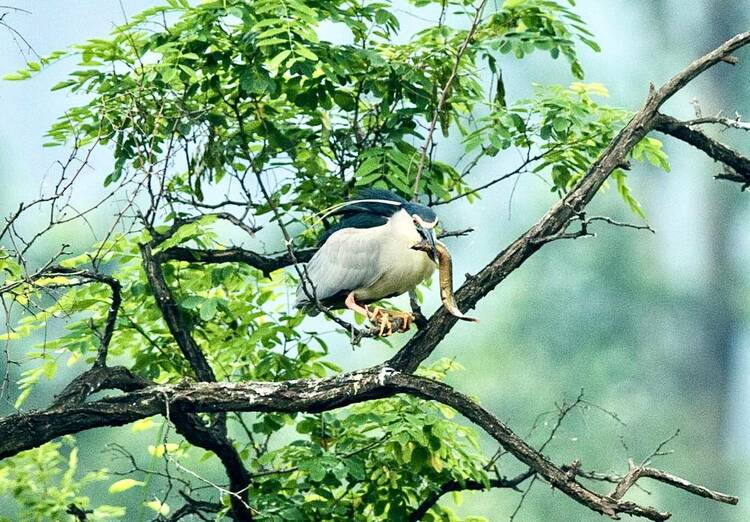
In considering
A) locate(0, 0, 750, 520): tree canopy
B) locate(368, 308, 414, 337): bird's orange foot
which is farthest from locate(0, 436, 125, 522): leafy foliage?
locate(368, 308, 414, 337): bird's orange foot

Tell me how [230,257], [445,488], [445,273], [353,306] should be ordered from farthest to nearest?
1. [230,257]
2. [445,488]
3. [353,306]
4. [445,273]

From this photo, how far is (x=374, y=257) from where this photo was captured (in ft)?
10.0

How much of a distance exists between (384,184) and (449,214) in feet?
21.7

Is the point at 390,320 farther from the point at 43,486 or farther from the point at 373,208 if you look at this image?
the point at 43,486

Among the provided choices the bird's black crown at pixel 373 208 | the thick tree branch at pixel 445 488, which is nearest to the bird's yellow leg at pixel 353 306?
the bird's black crown at pixel 373 208

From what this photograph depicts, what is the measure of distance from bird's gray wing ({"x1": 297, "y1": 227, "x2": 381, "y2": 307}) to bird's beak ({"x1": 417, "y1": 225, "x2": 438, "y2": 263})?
0.69 ft

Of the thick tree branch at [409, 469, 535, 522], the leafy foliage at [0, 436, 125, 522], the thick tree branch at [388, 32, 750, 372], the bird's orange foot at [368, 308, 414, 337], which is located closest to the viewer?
the thick tree branch at [388, 32, 750, 372]

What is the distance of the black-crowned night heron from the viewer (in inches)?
118

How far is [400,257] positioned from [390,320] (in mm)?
174

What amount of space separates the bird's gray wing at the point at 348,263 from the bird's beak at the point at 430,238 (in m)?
0.21

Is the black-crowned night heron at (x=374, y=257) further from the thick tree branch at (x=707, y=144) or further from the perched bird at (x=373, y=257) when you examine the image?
the thick tree branch at (x=707, y=144)

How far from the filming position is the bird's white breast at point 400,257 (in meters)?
3.00

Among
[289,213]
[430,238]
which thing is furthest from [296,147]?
[430,238]

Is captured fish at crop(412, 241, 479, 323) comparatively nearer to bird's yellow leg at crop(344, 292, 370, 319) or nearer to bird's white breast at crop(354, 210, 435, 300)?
bird's white breast at crop(354, 210, 435, 300)
